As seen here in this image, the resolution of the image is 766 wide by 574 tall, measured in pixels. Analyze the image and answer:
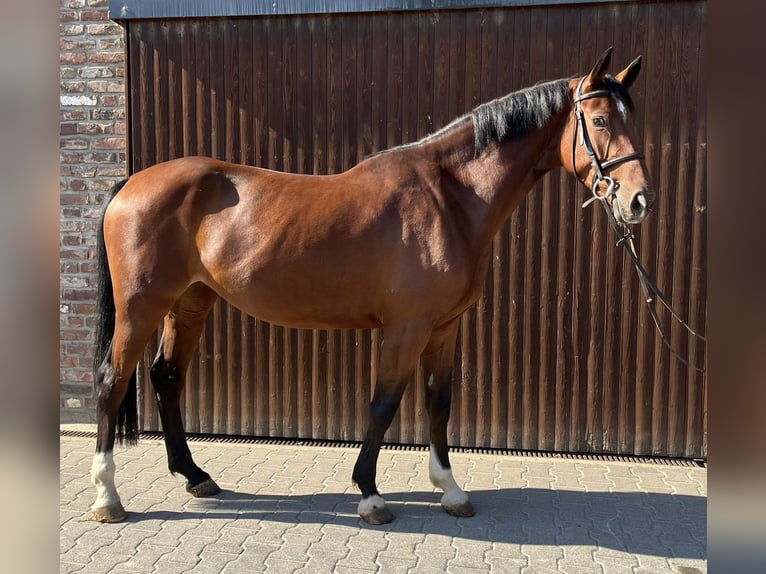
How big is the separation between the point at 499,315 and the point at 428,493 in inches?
55.7

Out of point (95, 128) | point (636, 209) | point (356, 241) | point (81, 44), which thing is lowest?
point (356, 241)

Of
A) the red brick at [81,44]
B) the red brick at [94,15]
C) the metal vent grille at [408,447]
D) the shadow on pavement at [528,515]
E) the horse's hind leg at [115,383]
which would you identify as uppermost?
the red brick at [94,15]

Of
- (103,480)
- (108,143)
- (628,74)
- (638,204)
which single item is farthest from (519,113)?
(108,143)

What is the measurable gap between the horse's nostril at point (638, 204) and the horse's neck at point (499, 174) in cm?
54

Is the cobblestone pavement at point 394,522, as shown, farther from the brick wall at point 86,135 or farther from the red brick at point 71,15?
the red brick at point 71,15

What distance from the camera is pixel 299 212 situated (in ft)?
10.2

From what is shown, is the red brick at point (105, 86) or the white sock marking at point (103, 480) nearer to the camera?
the white sock marking at point (103, 480)

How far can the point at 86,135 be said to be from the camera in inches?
186

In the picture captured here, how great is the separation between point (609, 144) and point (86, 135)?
4.00m

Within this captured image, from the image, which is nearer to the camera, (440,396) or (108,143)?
(440,396)

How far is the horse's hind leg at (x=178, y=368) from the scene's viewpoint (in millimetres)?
3461

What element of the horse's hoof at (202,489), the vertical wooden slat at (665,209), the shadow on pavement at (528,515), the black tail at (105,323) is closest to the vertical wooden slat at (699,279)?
the vertical wooden slat at (665,209)

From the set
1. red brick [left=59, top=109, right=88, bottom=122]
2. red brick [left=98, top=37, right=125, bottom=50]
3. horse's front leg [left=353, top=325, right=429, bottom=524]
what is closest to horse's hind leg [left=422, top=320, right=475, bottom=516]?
horse's front leg [left=353, top=325, right=429, bottom=524]

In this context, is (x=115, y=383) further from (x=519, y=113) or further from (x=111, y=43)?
(x=111, y=43)
